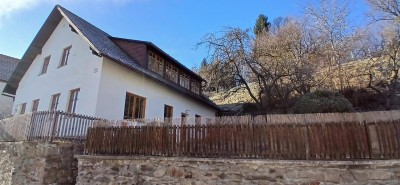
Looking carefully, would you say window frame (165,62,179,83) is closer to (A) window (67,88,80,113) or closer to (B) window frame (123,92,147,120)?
(B) window frame (123,92,147,120)

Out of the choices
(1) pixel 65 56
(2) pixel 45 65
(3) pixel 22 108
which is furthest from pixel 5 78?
(1) pixel 65 56

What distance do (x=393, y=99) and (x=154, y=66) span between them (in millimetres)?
13471

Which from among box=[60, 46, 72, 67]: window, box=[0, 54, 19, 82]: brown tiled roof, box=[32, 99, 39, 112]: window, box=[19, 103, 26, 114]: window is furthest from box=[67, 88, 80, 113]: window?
box=[0, 54, 19, 82]: brown tiled roof

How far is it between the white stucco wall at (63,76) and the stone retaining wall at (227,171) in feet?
14.4

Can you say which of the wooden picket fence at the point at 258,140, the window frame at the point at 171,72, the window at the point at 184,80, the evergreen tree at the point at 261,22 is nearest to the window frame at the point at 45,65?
the window frame at the point at 171,72

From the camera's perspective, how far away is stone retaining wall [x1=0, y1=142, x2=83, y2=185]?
9.25m

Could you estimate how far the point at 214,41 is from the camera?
1720 cm

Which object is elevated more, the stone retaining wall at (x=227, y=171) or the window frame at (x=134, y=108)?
the window frame at (x=134, y=108)

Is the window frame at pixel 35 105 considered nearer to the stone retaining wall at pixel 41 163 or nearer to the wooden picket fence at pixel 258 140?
the stone retaining wall at pixel 41 163

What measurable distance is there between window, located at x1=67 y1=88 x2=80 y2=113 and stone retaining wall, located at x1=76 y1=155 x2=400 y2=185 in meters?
5.33

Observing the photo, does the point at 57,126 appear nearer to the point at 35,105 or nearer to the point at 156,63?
the point at 35,105

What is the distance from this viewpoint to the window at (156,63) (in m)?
16.3

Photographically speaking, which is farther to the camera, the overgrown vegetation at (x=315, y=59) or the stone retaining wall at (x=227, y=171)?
the overgrown vegetation at (x=315, y=59)

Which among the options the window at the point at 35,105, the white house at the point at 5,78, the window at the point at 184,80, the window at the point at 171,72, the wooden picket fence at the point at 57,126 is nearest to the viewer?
the wooden picket fence at the point at 57,126
